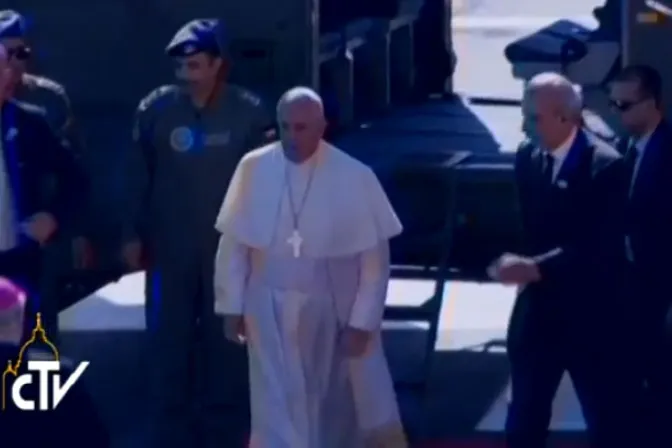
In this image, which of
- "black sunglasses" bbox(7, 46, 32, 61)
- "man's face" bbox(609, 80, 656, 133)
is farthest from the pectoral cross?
"black sunglasses" bbox(7, 46, 32, 61)

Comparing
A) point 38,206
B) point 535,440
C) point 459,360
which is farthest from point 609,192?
point 459,360

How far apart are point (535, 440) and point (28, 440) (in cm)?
250

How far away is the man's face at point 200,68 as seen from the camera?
8.02 metres

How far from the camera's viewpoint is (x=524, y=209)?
7.33 m

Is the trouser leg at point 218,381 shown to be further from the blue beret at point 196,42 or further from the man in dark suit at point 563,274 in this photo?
the man in dark suit at point 563,274

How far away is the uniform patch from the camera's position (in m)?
8.10

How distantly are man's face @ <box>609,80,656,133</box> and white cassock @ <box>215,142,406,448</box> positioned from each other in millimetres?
1084

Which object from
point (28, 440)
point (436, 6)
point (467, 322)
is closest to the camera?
point (28, 440)

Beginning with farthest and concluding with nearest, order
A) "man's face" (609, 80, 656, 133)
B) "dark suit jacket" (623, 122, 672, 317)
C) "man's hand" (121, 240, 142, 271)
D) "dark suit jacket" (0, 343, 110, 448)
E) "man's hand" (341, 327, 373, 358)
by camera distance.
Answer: "man's hand" (121, 240, 142, 271) < "man's face" (609, 80, 656, 133) < "dark suit jacket" (623, 122, 672, 317) < "man's hand" (341, 327, 373, 358) < "dark suit jacket" (0, 343, 110, 448)

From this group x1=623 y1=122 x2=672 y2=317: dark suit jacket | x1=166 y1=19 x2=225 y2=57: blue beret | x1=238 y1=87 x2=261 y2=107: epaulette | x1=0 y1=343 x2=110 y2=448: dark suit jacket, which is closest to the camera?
x1=0 y1=343 x2=110 y2=448: dark suit jacket

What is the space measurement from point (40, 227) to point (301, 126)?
1.26m

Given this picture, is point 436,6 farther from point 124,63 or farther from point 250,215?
point 250,215

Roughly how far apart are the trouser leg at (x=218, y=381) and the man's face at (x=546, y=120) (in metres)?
1.71

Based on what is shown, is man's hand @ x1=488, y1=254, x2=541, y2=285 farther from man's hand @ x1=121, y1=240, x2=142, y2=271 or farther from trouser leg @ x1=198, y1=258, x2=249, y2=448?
man's hand @ x1=121, y1=240, x2=142, y2=271
